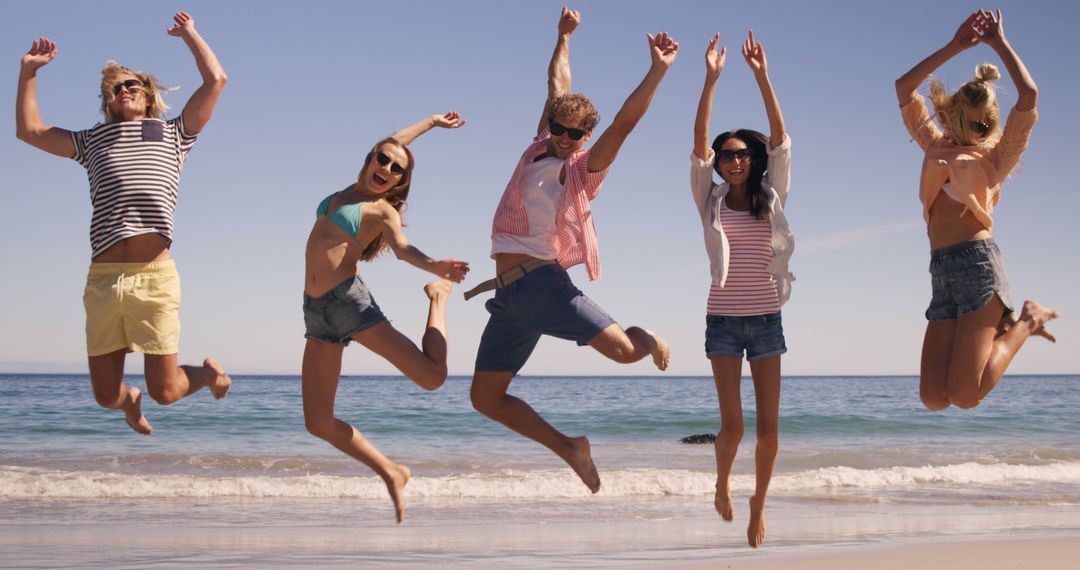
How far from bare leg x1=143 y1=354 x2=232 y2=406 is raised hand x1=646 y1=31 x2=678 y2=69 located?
9.66ft

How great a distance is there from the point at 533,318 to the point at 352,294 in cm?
104

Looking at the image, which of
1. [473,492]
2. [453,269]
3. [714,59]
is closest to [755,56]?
[714,59]

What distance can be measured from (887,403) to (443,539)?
27.2m

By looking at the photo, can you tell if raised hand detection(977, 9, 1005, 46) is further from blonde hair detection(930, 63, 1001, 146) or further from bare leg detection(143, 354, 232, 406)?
bare leg detection(143, 354, 232, 406)

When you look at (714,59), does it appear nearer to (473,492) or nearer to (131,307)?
(131,307)

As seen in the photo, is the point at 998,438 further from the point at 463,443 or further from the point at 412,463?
the point at 412,463

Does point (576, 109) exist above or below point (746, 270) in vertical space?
above

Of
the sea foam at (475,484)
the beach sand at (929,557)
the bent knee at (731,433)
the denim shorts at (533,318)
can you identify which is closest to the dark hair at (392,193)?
the denim shorts at (533,318)

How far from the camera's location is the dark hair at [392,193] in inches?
239

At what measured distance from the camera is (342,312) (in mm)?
5859

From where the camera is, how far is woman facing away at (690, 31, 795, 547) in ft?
19.5

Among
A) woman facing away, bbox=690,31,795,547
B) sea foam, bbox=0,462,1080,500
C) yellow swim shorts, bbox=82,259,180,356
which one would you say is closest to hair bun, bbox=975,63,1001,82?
woman facing away, bbox=690,31,795,547

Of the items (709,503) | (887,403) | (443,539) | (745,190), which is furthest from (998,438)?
(745,190)

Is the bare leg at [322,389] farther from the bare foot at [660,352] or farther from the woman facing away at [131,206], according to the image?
the bare foot at [660,352]
